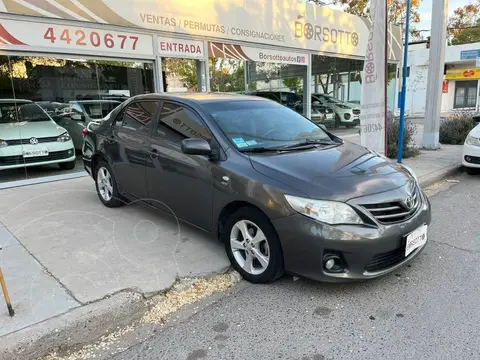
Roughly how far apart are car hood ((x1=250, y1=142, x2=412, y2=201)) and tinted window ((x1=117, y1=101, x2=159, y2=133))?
1676mm

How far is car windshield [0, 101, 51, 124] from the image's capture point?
7.07 meters

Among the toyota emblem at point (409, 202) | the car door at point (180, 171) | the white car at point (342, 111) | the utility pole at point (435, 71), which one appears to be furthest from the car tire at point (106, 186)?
the white car at point (342, 111)

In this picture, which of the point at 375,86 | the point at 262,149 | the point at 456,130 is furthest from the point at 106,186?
the point at 456,130

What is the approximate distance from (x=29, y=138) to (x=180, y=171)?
15.5ft

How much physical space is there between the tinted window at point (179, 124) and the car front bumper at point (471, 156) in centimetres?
594

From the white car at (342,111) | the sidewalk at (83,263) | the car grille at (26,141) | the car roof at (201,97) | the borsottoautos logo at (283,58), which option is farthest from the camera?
the white car at (342,111)

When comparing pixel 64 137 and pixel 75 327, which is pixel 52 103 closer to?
pixel 64 137

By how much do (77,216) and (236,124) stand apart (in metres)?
2.63

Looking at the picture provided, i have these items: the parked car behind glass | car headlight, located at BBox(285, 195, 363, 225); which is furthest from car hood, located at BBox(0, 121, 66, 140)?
car headlight, located at BBox(285, 195, 363, 225)

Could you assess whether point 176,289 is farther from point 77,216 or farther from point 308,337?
point 77,216

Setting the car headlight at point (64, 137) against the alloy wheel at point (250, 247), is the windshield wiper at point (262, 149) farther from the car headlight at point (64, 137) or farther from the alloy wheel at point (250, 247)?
the car headlight at point (64, 137)

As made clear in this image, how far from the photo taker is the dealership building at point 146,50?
7.09m

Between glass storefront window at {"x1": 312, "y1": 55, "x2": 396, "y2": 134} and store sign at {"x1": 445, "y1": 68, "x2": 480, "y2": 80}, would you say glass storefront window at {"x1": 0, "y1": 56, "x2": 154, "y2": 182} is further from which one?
store sign at {"x1": 445, "y1": 68, "x2": 480, "y2": 80}

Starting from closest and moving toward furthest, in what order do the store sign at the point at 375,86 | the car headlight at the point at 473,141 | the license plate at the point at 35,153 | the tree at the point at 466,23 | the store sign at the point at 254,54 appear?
the store sign at the point at 375,86 < the license plate at the point at 35,153 < the car headlight at the point at 473,141 < the store sign at the point at 254,54 < the tree at the point at 466,23
